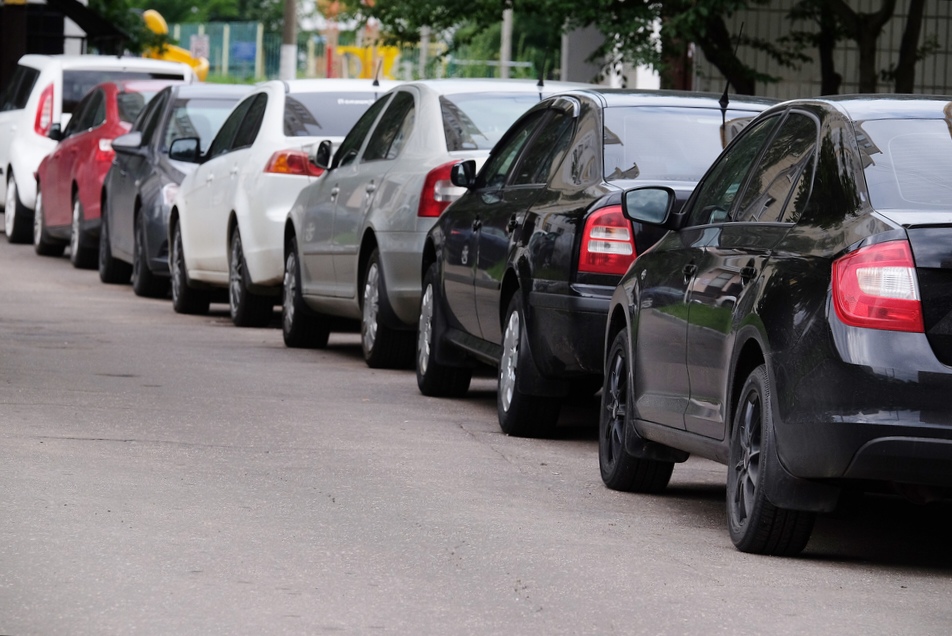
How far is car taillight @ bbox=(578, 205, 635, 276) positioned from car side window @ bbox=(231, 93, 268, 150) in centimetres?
639

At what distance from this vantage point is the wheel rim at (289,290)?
554 inches

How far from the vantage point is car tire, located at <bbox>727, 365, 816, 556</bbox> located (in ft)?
21.7

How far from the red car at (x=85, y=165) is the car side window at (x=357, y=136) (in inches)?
263

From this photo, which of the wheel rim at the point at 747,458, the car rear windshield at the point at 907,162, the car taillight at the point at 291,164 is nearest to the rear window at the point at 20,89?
the car taillight at the point at 291,164

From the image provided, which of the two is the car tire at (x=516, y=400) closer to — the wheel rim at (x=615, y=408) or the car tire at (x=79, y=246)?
the wheel rim at (x=615, y=408)

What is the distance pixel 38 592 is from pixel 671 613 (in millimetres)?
1735

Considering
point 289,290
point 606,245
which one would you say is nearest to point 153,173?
point 289,290

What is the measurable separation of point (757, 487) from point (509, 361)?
3.22 metres

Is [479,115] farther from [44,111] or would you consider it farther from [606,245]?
[44,111]

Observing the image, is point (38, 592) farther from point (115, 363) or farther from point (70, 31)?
point (70, 31)

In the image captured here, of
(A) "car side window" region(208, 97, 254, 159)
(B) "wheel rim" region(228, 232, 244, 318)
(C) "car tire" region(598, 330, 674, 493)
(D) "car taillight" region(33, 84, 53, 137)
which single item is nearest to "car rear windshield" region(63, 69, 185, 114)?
(D) "car taillight" region(33, 84, 53, 137)

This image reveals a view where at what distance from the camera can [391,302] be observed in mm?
12148

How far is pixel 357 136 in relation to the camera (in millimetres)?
13312

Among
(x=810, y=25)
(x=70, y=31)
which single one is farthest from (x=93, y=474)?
(x=70, y=31)
